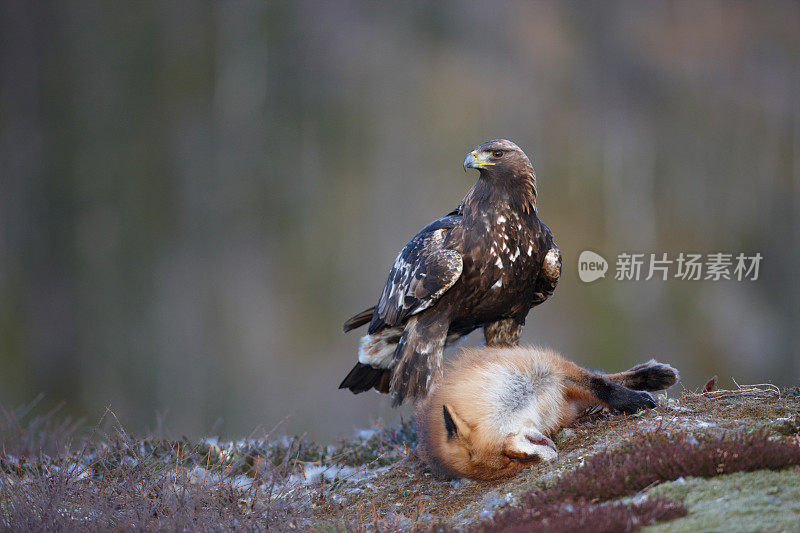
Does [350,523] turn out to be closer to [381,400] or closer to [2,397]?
[381,400]

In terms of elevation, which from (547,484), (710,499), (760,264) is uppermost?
(710,499)

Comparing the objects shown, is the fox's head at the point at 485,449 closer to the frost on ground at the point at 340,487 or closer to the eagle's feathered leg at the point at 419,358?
the frost on ground at the point at 340,487

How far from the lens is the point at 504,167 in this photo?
17.7 feet

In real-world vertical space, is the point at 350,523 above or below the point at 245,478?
above

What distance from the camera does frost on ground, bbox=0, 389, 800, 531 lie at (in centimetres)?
347

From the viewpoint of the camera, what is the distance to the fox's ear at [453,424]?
3900 mm

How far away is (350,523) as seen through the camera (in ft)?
12.0

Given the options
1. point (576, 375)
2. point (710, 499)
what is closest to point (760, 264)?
point (576, 375)

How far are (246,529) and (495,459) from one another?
1.36m

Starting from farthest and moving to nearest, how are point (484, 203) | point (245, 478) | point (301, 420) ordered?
point (301, 420), point (484, 203), point (245, 478)

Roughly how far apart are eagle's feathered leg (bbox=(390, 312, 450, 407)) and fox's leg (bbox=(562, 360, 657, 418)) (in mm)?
1222

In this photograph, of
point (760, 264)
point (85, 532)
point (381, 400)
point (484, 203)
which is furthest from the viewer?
point (760, 264)

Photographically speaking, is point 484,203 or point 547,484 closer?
point 547,484

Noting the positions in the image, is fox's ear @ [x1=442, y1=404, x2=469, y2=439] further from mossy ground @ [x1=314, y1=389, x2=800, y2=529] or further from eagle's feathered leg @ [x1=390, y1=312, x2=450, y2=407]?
eagle's feathered leg @ [x1=390, y1=312, x2=450, y2=407]
